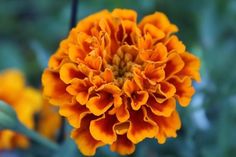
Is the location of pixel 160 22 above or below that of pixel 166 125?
above

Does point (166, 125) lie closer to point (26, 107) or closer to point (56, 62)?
point (56, 62)

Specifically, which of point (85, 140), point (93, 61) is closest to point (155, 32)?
point (93, 61)

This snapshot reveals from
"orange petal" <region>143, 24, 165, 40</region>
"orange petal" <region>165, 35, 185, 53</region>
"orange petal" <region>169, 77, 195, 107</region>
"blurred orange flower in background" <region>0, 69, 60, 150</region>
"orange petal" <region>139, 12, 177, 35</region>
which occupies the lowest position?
"orange petal" <region>169, 77, 195, 107</region>

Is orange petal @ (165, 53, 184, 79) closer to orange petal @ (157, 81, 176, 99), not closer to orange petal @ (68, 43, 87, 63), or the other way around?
orange petal @ (157, 81, 176, 99)

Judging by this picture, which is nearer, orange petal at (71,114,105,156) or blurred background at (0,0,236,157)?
orange petal at (71,114,105,156)

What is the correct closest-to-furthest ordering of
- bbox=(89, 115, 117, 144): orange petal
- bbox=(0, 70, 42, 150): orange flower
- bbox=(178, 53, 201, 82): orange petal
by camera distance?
bbox=(89, 115, 117, 144): orange petal < bbox=(178, 53, 201, 82): orange petal < bbox=(0, 70, 42, 150): orange flower

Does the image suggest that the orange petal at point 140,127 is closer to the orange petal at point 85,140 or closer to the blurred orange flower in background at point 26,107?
the orange petal at point 85,140

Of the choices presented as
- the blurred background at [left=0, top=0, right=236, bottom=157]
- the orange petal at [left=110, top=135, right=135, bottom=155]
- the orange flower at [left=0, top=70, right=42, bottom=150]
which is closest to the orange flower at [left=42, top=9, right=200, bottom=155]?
the orange petal at [left=110, top=135, right=135, bottom=155]

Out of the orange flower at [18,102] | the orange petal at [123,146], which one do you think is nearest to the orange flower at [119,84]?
the orange petal at [123,146]
